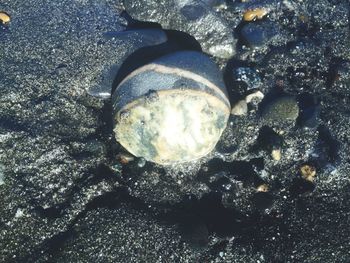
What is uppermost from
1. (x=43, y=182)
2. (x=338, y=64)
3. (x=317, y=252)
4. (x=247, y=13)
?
Result: (x=247, y=13)

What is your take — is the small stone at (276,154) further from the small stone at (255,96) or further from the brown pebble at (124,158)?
the brown pebble at (124,158)

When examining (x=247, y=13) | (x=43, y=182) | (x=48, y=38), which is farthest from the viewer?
(x=247, y=13)

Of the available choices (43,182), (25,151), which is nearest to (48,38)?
(25,151)

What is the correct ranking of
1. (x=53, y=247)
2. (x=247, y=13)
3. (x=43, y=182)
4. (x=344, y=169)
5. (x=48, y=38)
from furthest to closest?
(x=247, y=13)
(x=48, y=38)
(x=344, y=169)
(x=43, y=182)
(x=53, y=247)

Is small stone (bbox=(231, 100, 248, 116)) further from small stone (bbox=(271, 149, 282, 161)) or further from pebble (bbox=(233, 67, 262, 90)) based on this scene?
small stone (bbox=(271, 149, 282, 161))

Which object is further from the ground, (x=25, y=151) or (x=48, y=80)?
(x=48, y=80)

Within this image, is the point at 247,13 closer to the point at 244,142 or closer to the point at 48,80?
the point at 244,142

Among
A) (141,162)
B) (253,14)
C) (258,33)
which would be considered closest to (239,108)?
(258,33)
